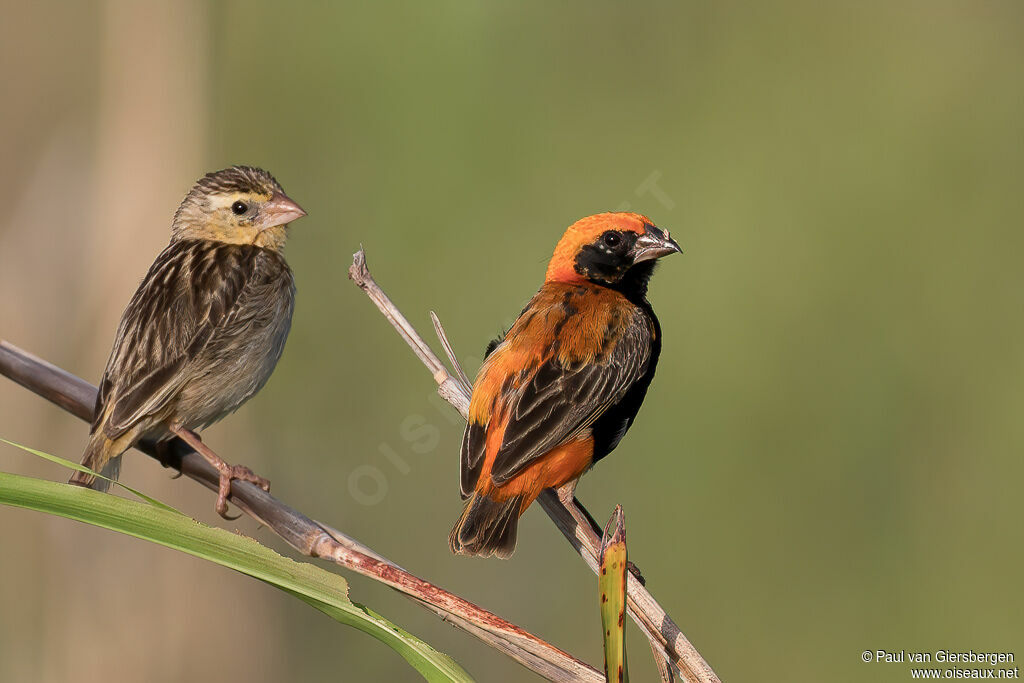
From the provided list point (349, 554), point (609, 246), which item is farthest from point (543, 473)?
point (349, 554)

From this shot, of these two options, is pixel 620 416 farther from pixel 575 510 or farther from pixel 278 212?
pixel 278 212

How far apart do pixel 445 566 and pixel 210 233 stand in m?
2.50

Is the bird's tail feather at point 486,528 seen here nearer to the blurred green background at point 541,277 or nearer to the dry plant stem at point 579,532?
the dry plant stem at point 579,532

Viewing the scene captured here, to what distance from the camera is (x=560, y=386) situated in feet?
10.5

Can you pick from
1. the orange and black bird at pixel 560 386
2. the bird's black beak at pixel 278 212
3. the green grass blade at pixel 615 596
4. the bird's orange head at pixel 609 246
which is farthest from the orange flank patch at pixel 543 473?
the green grass blade at pixel 615 596

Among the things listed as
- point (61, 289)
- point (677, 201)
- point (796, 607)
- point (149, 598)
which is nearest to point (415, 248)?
point (677, 201)

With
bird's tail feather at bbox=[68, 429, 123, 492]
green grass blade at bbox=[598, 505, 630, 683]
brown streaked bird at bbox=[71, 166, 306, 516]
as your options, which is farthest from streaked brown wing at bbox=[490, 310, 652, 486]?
green grass blade at bbox=[598, 505, 630, 683]

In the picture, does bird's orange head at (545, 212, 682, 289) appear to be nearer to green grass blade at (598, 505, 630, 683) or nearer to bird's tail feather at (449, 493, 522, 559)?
bird's tail feather at (449, 493, 522, 559)

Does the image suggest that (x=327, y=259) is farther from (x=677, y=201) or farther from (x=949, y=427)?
(x=949, y=427)

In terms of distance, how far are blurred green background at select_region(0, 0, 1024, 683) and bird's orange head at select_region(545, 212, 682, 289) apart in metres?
1.75

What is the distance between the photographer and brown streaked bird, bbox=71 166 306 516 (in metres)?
3.35

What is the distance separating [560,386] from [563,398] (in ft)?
0.15

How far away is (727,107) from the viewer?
6.31 m

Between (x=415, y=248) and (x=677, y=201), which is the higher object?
(x=677, y=201)
